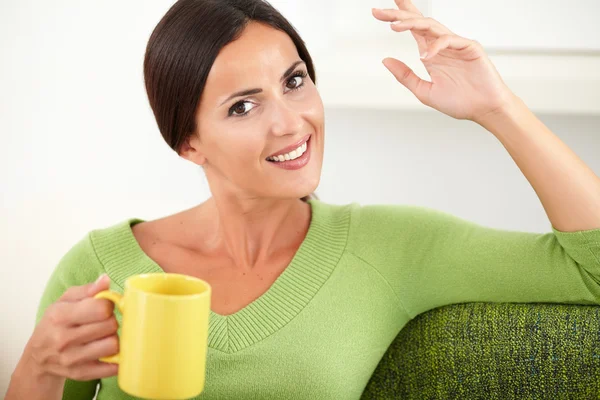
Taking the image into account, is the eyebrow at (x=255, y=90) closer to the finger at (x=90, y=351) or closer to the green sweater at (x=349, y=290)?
the green sweater at (x=349, y=290)

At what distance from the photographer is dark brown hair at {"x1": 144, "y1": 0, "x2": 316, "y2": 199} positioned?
4.31 ft

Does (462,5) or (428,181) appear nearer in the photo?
(462,5)

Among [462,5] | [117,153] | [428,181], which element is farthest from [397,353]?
[117,153]

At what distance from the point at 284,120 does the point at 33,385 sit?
54cm

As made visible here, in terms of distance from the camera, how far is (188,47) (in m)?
1.33

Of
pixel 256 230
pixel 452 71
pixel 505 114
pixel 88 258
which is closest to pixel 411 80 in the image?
pixel 452 71

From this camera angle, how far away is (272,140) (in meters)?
1.31

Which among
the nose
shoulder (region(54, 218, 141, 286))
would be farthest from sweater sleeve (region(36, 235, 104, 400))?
the nose

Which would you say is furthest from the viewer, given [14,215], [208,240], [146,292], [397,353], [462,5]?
[14,215]

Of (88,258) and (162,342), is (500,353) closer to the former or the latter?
(162,342)

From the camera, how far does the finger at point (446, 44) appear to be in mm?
1193

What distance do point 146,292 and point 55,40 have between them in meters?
1.23

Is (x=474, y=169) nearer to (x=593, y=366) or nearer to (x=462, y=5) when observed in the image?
(x=462, y=5)

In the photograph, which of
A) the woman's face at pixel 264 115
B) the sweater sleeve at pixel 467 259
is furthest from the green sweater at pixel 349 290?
the woman's face at pixel 264 115
